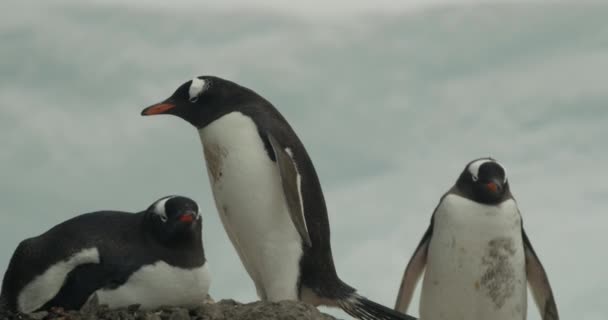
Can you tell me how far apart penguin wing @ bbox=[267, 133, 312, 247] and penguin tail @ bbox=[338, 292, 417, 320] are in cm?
51

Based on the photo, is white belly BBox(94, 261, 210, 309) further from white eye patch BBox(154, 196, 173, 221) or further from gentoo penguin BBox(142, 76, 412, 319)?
gentoo penguin BBox(142, 76, 412, 319)

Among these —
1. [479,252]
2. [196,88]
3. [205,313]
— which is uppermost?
[196,88]

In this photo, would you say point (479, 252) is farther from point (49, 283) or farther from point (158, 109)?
point (49, 283)

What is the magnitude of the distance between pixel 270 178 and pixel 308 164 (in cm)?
35

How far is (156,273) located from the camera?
643 cm

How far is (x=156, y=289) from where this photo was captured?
253 inches

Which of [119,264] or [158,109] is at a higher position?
[158,109]

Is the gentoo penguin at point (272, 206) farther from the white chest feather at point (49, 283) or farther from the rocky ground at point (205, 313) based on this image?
the white chest feather at point (49, 283)

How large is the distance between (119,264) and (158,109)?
1.85 meters

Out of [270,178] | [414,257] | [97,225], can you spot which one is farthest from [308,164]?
[97,225]

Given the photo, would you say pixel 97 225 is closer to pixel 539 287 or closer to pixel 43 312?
pixel 43 312

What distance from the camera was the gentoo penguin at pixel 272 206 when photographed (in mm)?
7391

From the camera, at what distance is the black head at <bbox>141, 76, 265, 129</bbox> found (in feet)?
25.5

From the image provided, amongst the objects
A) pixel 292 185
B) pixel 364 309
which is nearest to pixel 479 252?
pixel 364 309
